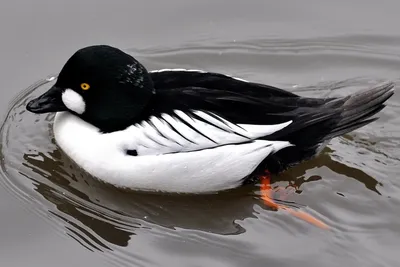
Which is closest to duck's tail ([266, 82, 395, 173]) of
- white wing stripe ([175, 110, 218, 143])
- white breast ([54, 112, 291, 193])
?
white breast ([54, 112, 291, 193])

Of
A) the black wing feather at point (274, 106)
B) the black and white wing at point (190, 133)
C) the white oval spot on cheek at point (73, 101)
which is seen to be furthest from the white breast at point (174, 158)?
the white oval spot on cheek at point (73, 101)

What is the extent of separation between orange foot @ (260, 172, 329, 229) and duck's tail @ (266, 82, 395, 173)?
0.44 ft

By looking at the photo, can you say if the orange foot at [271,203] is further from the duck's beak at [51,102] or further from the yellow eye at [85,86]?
the duck's beak at [51,102]

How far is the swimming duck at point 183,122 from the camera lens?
6863 millimetres

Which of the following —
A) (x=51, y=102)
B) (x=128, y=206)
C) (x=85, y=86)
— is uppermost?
(x=85, y=86)

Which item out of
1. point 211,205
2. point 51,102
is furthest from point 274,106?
point 51,102

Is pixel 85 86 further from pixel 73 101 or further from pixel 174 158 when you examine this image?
pixel 174 158

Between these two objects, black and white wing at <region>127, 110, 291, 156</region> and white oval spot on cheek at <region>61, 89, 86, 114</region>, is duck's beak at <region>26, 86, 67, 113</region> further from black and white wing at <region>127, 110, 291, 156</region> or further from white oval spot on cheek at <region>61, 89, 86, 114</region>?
black and white wing at <region>127, 110, 291, 156</region>

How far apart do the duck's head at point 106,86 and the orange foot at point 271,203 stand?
1184 millimetres

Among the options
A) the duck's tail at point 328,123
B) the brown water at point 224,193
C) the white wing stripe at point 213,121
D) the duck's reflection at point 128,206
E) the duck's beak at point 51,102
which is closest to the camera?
the brown water at point 224,193

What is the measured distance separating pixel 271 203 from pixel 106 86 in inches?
64.5

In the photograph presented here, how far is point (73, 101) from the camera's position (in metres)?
7.16

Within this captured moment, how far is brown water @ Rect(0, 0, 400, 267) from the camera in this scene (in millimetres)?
6754

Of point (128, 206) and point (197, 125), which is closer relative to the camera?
point (197, 125)
